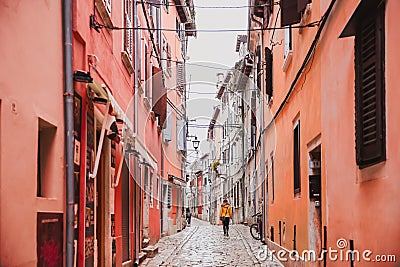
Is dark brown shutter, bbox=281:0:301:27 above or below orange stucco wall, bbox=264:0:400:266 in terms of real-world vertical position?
above

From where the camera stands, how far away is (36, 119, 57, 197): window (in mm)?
7074

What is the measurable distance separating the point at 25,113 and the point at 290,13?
6538 mm

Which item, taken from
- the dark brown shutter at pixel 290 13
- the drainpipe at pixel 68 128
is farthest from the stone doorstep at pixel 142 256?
the drainpipe at pixel 68 128

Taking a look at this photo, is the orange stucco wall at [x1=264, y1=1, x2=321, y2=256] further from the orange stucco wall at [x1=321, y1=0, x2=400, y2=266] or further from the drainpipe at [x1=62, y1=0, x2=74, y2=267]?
the drainpipe at [x1=62, y1=0, x2=74, y2=267]

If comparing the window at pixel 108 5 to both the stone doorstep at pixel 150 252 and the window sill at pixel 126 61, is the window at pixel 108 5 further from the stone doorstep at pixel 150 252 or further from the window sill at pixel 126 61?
the stone doorstep at pixel 150 252

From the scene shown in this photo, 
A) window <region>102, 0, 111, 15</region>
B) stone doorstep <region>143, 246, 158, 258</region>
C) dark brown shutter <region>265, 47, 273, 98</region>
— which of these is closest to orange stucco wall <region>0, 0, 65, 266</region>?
window <region>102, 0, 111, 15</region>

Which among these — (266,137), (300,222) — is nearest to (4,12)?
(300,222)

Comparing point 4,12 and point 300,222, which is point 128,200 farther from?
point 4,12

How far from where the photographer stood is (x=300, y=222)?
11.9m

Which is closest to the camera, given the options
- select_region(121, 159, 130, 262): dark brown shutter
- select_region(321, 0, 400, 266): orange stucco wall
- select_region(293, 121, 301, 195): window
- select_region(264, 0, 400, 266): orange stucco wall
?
select_region(321, 0, 400, 266): orange stucco wall

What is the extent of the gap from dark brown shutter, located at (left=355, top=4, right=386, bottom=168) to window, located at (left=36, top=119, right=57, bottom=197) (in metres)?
3.29

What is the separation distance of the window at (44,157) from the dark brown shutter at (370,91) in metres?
3.29

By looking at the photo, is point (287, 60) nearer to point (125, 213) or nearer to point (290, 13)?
point (290, 13)

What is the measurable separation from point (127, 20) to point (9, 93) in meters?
9.06
